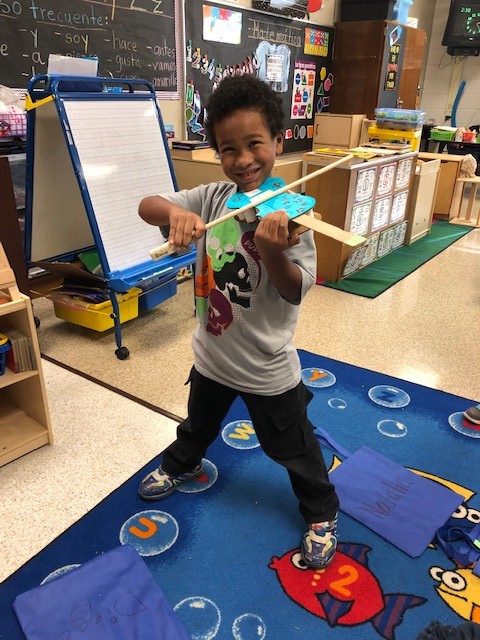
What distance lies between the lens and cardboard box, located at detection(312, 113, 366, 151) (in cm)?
392

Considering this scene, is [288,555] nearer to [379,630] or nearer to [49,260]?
[379,630]

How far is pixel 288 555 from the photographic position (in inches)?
51.5

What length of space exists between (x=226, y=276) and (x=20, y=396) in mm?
1054

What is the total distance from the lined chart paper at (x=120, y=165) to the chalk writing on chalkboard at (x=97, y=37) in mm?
726

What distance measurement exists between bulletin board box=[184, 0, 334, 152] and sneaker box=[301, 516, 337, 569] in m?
A: 3.10

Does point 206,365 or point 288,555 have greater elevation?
point 206,365

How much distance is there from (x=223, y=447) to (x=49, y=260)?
1.36 metres

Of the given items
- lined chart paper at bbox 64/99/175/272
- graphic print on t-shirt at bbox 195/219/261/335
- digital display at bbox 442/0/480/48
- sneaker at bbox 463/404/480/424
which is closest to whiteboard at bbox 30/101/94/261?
lined chart paper at bbox 64/99/175/272

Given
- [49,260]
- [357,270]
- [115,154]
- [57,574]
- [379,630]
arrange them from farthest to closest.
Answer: [357,270], [49,260], [115,154], [57,574], [379,630]

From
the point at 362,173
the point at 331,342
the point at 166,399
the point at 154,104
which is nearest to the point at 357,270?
the point at 362,173

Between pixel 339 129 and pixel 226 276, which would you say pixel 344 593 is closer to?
pixel 226 276

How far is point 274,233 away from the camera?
2.85ft

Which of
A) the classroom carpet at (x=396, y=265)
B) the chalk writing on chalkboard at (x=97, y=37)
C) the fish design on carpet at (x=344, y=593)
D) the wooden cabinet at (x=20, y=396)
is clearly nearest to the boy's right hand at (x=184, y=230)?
the wooden cabinet at (x=20, y=396)

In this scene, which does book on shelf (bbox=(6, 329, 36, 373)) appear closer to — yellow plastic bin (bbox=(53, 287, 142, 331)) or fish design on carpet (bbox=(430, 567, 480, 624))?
yellow plastic bin (bbox=(53, 287, 142, 331))
